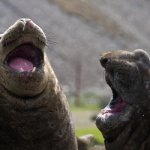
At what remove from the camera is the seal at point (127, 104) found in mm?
7270

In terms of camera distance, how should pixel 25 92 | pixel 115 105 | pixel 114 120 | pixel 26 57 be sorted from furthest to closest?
1. pixel 26 57
2. pixel 25 92
3. pixel 115 105
4. pixel 114 120

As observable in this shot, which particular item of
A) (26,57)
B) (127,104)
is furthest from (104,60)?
(26,57)

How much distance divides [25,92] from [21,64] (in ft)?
1.08

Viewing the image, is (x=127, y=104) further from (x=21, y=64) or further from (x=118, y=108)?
(x=21, y=64)

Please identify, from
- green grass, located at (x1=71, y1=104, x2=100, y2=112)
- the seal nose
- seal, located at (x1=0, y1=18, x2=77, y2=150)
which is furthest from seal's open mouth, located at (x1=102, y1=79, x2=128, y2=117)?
green grass, located at (x1=71, y1=104, x2=100, y2=112)

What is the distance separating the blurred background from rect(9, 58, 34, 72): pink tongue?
15.3 m

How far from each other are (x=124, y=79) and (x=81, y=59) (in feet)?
114

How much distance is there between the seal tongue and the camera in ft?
25.9

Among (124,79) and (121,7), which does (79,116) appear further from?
(121,7)

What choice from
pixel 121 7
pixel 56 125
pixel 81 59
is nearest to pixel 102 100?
pixel 81 59

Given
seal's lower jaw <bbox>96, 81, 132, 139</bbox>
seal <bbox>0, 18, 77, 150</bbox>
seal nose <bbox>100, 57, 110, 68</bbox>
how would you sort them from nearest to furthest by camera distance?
seal's lower jaw <bbox>96, 81, 132, 139</bbox> → seal nose <bbox>100, 57, 110, 68</bbox> → seal <bbox>0, 18, 77, 150</bbox>

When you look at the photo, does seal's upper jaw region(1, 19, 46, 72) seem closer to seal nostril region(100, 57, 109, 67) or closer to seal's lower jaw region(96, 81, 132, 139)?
seal nostril region(100, 57, 109, 67)

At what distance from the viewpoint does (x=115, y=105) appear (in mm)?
7633

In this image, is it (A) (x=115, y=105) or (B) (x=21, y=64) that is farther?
(B) (x=21, y=64)
